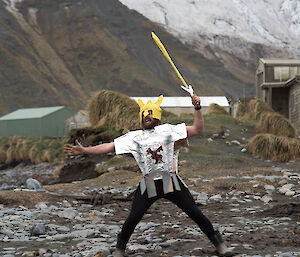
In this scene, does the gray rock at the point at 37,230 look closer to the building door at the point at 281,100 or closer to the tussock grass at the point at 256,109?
the tussock grass at the point at 256,109

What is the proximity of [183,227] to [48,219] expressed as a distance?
1.91 metres

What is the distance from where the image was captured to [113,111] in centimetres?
1683

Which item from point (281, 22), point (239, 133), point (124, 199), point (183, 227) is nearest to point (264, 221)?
point (183, 227)

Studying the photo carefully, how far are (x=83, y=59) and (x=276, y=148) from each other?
297 ft

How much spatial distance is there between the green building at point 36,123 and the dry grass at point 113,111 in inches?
553

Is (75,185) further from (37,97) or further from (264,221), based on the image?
(37,97)

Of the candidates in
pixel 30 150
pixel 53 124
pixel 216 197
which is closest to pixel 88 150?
pixel 216 197

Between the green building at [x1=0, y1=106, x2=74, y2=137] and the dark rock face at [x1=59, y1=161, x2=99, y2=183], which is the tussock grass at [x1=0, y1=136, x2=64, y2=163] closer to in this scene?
the dark rock face at [x1=59, y1=161, x2=99, y2=183]

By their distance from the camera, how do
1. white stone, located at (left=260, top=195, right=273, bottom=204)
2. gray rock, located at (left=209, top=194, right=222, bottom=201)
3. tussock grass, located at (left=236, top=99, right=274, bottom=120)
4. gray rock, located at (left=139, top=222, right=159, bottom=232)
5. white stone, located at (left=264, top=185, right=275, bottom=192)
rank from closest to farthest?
gray rock, located at (left=139, top=222, right=159, bottom=232) < white stone, located at (left=260, top=195, right=273, bottom=204) < gray rock, located at (left=209, top=194, right=222, bottom=201) < white stone, located at (left=264, top=185, right=275, bottom=192) < tussock grass, located at (left=236, top=99, right=274, bottom=120)

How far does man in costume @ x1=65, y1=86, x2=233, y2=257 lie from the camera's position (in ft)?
13.5

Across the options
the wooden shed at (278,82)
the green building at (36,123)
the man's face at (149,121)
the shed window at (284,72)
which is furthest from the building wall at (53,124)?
the man's face at (149,121)

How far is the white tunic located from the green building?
27283 mm

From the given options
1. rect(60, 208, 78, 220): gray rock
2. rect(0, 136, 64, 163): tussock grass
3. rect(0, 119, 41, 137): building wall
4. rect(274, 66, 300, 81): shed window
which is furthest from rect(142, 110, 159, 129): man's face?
rect(274, 66, 300, 81): shed window

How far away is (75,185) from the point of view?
1001cm
